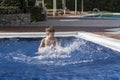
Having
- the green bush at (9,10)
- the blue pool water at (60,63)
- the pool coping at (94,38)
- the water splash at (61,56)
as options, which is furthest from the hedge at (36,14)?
the water splash at (61,56)

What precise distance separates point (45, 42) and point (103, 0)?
28614 mm

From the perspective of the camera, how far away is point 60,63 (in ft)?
26.9

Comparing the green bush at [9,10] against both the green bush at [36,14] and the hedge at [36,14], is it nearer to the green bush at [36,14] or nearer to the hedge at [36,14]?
the hedge at [36,14]

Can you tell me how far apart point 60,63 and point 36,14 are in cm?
1437

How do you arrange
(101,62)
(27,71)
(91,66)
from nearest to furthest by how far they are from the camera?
(27,71), (91,66), (101,62)

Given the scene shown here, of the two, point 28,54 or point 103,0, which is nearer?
point 28,54

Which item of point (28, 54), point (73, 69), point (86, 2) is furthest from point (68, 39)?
point (86, 2)

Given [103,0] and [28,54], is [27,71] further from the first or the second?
[103,0]

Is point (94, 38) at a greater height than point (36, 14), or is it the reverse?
point (94, 38)

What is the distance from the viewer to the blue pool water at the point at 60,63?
6539mm

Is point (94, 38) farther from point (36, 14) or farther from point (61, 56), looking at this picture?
point (36, 14)

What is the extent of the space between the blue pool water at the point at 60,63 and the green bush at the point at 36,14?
33.0 ft

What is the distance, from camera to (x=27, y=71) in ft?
23.1

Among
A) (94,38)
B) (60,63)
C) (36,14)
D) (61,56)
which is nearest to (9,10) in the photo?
(36,14)
